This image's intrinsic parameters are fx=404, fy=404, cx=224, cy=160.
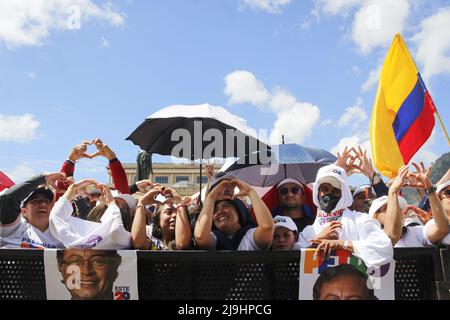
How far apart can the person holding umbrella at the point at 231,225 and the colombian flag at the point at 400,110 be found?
268 cm

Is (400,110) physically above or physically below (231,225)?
above

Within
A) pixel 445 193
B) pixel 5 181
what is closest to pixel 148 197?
pixel 445 193

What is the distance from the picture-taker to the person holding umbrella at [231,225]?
2.59 metres

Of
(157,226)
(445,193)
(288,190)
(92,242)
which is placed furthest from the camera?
(288,190)

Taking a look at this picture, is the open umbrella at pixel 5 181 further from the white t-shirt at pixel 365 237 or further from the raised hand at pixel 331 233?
the raised hand at pixel 331 233

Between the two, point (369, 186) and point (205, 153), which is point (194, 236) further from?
point (369, 186)

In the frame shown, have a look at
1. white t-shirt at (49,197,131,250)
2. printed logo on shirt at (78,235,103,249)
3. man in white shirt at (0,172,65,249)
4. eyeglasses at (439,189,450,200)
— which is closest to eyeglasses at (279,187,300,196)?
eyeglasses at (439,189,450,200)

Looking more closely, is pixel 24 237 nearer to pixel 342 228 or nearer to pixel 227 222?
pixel 227 222

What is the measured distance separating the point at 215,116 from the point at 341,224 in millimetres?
2196

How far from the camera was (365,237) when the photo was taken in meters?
2.55

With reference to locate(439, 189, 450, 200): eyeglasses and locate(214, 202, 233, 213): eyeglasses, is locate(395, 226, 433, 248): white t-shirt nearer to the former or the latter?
locate(439, 189, 450, 200): eyeglasses

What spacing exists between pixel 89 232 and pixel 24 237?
72 cm

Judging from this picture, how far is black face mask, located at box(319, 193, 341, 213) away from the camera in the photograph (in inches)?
123
